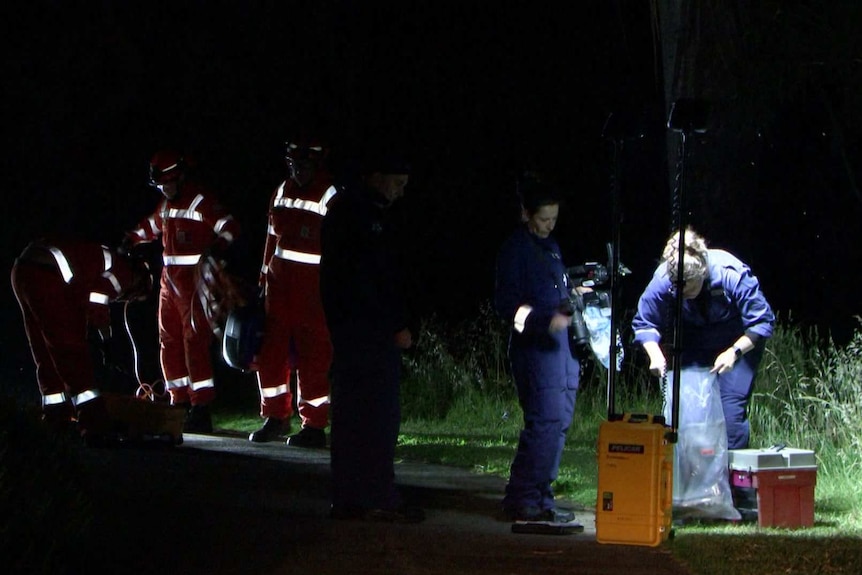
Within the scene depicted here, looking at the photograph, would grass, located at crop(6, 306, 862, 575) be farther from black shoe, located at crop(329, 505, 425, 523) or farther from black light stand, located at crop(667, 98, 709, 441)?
black shoe, located at crop(329, 505, 425, 523)

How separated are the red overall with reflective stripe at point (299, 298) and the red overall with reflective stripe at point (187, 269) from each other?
1.70 ft

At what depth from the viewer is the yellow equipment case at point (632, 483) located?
7.82 meters

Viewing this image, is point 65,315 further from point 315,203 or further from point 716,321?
point 716,321

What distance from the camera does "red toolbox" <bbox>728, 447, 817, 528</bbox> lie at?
8.49 meters

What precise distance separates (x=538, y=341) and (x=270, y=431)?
410cm

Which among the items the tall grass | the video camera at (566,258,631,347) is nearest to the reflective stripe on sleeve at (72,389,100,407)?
the tall grass

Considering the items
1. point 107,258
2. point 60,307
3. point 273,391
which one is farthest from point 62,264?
point 273,391

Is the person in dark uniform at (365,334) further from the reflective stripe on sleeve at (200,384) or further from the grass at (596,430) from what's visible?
the reflective stripe on sleeve at (200,384)

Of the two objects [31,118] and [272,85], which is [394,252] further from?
[31,118]

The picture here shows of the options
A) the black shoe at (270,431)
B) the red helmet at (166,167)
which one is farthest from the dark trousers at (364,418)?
the red helmet at (166,167)

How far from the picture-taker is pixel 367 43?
73.2 ft

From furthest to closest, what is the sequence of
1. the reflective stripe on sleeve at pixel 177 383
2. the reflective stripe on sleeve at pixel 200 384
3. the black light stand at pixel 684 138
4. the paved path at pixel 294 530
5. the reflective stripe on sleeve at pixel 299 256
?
the reflective stripe on sleeve at pixel 177 383 → the reflective stripe on sleeve at pixel 200 384 → the reflective stripe on sleeve at pixel 299 256 → the black light stand at pixel 684 138 → the paved path at pixel 294 530

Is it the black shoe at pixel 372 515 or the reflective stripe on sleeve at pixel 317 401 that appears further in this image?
the reflective stripe on sleeve at pixel 317 401

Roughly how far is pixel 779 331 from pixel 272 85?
10990 mm
